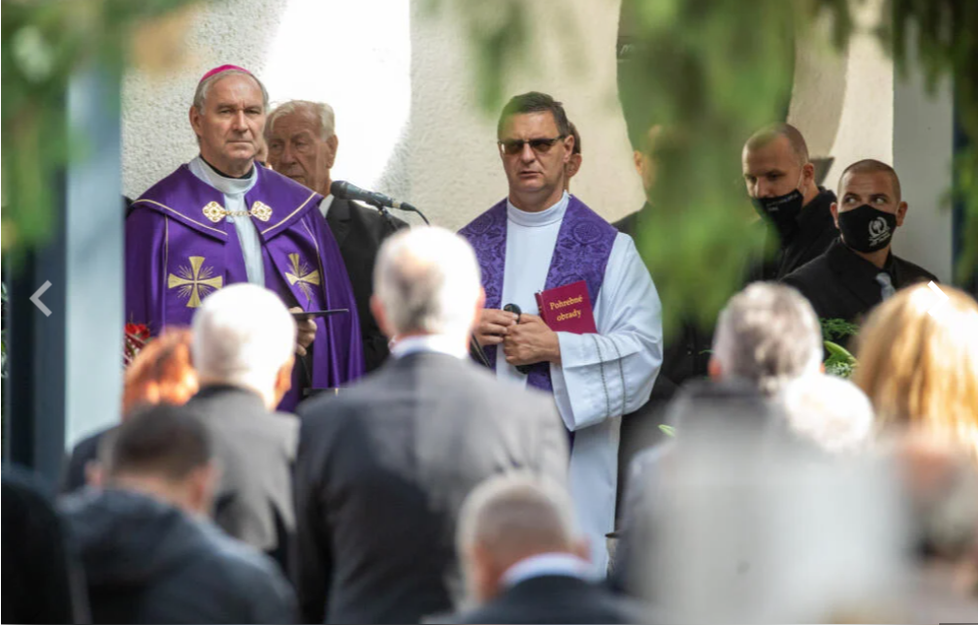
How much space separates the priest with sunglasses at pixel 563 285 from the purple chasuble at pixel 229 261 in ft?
1.91

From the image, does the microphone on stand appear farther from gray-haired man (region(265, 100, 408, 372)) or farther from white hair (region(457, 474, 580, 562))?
white hair (region(457, 474, 580, 562))

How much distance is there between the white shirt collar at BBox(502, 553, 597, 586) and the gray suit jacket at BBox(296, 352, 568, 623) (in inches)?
24.7

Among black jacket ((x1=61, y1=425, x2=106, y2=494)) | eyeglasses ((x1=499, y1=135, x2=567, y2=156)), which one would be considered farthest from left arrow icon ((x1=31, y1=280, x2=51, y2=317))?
eyeglasses ((x1=499, y1=135, x2=567, y2=156))

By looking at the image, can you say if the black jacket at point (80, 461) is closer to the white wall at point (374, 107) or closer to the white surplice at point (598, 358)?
the white surplice at point (598, 358)

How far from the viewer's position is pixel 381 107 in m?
8.09

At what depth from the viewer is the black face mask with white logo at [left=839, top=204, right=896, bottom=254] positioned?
255 inches

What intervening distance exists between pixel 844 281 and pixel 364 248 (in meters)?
1.96

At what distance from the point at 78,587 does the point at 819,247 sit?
175 inches

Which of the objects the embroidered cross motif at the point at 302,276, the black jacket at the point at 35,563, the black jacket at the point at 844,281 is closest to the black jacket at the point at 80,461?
the black jacket at the point at 35,563

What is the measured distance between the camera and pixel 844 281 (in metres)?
6.57

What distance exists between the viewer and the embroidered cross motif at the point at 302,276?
6.35 m

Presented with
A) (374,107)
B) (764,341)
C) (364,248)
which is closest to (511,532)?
(764,341)

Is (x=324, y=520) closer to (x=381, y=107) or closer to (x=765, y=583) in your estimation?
(x=765, y=583)

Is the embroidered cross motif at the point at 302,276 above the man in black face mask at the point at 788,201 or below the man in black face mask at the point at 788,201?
below
